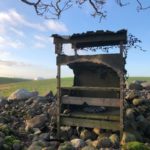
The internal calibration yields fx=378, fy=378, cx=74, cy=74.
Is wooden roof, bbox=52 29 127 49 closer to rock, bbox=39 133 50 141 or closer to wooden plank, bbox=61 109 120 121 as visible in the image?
wooden plank, bbox=61 109 120 121

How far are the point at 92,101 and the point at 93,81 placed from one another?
8.51 ft

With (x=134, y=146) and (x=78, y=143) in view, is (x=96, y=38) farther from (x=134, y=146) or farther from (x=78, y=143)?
(x=134, y=146)

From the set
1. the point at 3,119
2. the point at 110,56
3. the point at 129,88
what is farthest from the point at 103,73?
the point at 129,88

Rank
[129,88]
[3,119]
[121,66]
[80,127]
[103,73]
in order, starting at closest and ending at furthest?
[121,66], [80,127], [103,73], [3,119], [129,88]

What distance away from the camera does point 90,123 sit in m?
16.5

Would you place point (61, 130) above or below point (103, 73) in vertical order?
below

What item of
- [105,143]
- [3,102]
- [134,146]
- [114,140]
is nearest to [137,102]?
[114,140]

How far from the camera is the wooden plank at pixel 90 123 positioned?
15930 mm

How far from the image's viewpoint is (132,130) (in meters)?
16.1

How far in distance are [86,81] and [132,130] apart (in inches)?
158

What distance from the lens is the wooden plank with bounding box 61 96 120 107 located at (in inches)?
624

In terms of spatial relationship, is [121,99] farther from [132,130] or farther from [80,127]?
[80,127]

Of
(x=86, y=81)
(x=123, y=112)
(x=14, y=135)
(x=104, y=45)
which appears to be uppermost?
(x=104, y=45)

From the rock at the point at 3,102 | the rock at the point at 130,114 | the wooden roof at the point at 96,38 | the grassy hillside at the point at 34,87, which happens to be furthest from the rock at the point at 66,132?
the grassy hillside at the point at 34,87
